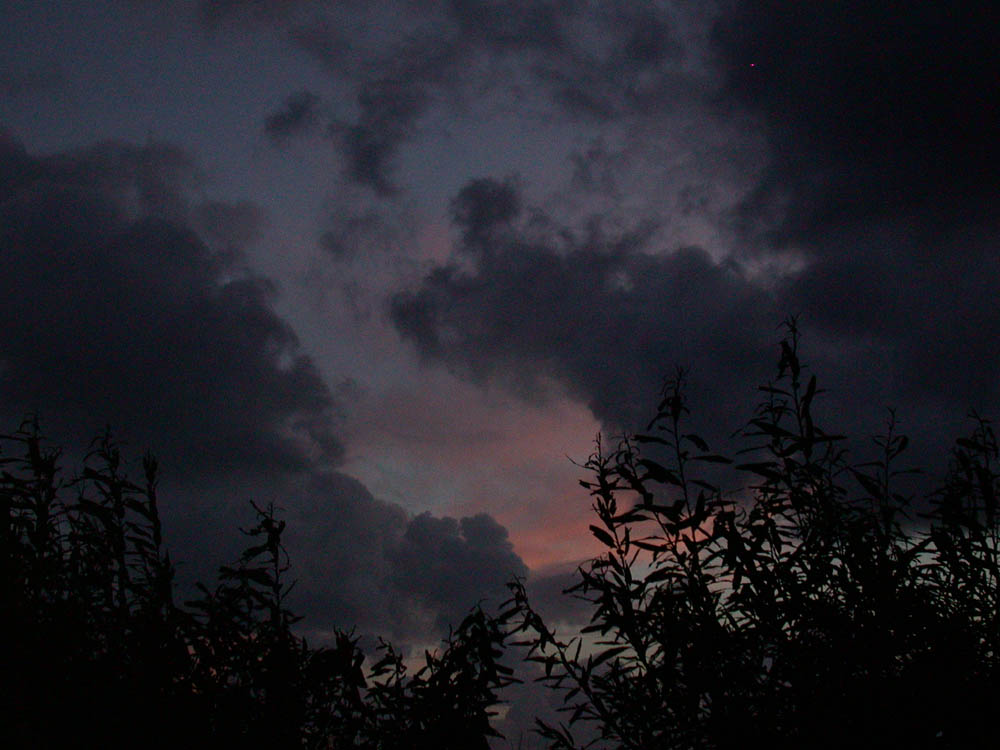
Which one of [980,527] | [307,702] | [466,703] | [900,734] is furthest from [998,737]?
[307,702]

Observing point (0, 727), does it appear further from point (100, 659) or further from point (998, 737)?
point (998, 737)

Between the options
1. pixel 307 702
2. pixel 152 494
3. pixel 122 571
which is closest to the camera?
pixel 307 702

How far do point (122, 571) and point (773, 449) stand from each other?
607 centimetres

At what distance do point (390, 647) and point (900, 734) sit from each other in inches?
202

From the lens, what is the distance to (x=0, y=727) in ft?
15.8

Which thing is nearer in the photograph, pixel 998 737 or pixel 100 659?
pixel 998 737

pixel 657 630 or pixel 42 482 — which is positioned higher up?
pixel 42 482

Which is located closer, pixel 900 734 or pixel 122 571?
pixel 900 734

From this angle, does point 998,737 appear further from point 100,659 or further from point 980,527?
point 100,659

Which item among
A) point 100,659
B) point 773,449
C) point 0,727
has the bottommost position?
point 0,727

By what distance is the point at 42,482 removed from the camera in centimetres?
905

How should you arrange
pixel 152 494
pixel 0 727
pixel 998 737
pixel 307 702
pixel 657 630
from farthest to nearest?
pixel 152 494 → pixel 307 702 → pixel 657 630 → pixel 0 727 → pixel 998 737

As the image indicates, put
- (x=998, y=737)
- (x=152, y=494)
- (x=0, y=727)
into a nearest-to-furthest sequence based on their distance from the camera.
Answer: (x=998, y=737), (x=0, y=727), (x=152, y=494)

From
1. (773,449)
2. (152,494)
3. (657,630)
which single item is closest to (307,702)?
(152,494)
